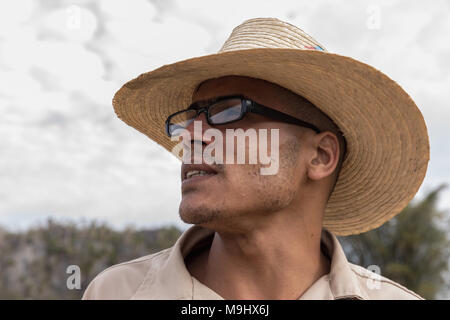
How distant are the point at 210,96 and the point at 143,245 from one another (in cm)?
823

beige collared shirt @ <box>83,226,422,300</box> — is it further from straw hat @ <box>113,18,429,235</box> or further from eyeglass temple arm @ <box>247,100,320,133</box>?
eyeglass temple arm @ <box>247,100,320,133</box>

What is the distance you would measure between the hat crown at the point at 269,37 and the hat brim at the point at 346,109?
165 mm

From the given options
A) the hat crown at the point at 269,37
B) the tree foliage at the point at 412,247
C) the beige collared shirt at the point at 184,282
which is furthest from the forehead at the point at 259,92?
the tree foliage at the point at 412,247

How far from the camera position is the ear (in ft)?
9.43

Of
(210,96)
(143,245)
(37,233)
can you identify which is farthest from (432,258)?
(210,96)

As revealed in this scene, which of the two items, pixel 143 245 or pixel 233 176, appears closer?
pixel 233 176

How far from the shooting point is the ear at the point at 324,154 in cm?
287

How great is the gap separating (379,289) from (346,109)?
112 cm

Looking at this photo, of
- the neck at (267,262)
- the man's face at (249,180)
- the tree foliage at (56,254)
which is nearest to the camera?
the man's face at (249,180)

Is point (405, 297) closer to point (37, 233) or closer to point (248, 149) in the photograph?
point (248, 149)

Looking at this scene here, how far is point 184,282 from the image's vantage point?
261 centimetres

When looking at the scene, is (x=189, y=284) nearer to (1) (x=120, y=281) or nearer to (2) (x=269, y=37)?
(1) (x=120, y=281)

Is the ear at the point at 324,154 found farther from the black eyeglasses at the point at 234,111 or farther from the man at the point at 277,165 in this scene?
the black eyeglasses at the point at 234,111

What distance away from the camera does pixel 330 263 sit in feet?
9.76
